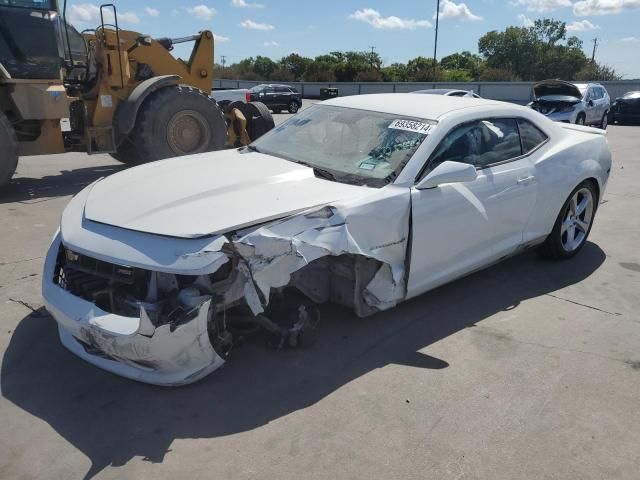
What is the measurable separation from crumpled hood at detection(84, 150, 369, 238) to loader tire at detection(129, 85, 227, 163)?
4.50m

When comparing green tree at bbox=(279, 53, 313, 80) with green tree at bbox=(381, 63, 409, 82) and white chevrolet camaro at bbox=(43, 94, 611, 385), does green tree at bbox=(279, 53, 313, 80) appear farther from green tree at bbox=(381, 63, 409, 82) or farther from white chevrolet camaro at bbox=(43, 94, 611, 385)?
white chevrolet camaro at bbox=(43, 94, 611, 385)

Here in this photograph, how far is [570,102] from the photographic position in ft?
52.4

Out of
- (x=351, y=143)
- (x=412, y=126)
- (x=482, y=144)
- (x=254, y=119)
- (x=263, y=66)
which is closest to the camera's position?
(x=412, y=126)

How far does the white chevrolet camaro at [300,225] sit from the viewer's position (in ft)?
9.23

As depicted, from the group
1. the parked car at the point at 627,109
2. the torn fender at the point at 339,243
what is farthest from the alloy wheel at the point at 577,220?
the parked car at the point at 627,109

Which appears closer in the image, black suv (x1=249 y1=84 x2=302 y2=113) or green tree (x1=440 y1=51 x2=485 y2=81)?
black suv (x1=249 y1=84 x2=302 y2=113)

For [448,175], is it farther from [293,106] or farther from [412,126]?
[293,106]

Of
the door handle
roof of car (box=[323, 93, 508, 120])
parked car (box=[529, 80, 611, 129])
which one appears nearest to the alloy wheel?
the door handle

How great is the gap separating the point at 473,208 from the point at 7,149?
6.25 m

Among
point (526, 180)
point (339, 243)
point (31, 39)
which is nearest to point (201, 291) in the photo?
point (339, 243)

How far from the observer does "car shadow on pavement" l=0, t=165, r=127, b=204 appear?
7.52 metres

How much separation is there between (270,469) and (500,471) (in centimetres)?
106

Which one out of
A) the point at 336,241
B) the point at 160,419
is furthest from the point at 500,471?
the point at 160,419

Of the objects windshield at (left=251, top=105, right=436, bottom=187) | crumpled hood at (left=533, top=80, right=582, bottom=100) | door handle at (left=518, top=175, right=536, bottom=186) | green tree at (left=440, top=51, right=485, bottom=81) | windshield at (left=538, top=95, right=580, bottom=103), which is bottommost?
door handle at (left=518, top=175, right=536, bottom=186)
